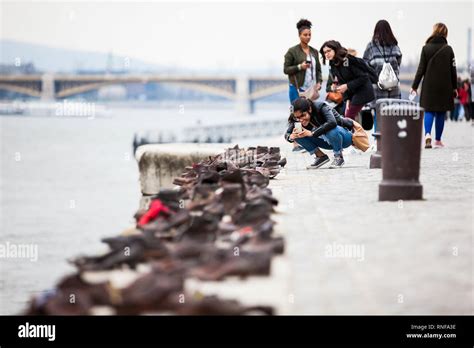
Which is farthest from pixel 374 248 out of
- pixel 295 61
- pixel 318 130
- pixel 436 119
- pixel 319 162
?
pixel 436 119

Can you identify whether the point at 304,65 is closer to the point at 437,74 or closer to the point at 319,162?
the point at 437,74

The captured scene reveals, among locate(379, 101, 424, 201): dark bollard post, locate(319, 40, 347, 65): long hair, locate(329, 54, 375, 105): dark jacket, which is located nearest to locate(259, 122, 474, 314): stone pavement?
locate(379, 101, 424, 201): dark bollard post

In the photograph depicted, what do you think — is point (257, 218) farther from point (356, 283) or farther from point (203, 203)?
point (356, 283)

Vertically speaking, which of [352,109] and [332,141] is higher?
[352,109]

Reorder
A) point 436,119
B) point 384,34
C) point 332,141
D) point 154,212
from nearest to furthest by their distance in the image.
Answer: point 154,212
point 332,141
point 384,34
point 436,119

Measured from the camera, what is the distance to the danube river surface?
24.9 meters

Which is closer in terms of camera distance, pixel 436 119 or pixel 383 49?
pixel 383 49

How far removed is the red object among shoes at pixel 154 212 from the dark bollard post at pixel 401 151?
155cm

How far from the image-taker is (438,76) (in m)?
12.5

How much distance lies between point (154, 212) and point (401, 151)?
1.78 metres

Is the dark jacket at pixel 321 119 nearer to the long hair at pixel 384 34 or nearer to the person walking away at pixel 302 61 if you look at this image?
the long hair at pixel 384 34

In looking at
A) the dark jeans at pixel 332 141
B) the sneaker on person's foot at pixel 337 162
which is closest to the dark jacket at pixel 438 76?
the dark jeans at pixel 332 141
